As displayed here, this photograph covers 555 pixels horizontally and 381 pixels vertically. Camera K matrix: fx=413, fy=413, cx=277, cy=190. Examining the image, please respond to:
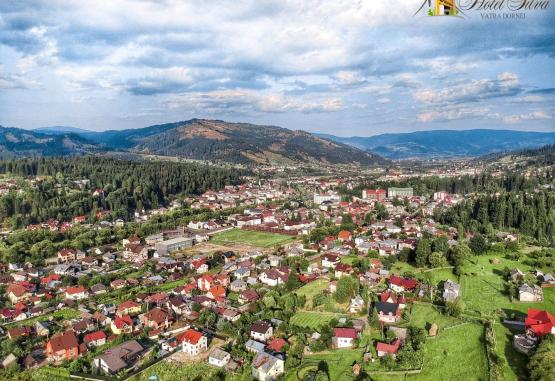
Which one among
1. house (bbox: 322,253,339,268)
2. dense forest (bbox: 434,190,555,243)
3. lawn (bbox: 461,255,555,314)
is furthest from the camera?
dense forest (bbox: 434,190,555,243)

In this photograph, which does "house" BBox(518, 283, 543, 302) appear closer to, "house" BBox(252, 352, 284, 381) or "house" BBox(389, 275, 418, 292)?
"house" BBox(389, 275, 418, 292)

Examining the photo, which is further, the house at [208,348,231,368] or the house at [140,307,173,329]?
the house at [140,307,173,329]

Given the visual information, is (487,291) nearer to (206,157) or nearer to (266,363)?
(266,363)

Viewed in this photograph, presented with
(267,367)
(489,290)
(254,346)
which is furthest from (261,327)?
(489,290)

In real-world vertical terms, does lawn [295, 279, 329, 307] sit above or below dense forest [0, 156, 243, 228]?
below

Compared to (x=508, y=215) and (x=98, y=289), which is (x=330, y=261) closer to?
(x=98, y=289)

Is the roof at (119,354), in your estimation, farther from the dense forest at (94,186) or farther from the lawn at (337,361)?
the dense forest at (94,186)

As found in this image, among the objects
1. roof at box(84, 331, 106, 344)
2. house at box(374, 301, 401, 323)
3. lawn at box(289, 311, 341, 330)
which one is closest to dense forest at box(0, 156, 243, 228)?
roof at box(84, 331, 106, 344)
